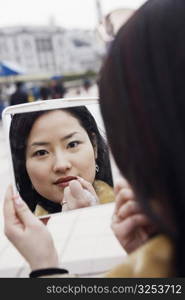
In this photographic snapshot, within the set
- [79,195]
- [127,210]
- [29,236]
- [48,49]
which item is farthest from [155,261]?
[48,49]

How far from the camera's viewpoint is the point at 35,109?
1.18 metres

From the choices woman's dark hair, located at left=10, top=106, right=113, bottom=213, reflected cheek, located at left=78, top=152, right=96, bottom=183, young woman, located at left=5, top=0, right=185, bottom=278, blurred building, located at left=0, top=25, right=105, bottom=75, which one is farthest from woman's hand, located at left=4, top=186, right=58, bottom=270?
blurred building, located at left=0, top=25, right=105, bottom=75

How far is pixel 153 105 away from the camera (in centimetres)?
66

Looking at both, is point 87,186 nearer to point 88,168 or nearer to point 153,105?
point 88,168

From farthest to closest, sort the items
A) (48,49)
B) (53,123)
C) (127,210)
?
(48,49) < (53,123) < (127,210)

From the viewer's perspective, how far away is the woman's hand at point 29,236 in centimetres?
99

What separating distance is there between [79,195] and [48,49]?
7682 cm

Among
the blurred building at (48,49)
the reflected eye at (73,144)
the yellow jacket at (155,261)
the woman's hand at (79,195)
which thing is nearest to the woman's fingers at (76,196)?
the woman's hand at (79,195)

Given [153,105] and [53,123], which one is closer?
[153,105]

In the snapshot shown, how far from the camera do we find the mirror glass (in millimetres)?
1188

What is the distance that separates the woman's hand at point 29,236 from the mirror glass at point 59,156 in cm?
14

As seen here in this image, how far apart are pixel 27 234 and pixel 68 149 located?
1.02 feet

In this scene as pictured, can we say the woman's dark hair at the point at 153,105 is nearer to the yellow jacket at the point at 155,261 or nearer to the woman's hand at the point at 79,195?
the yellow jacket at the point at 155,261

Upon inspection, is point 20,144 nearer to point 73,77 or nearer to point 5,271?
point 5,271
